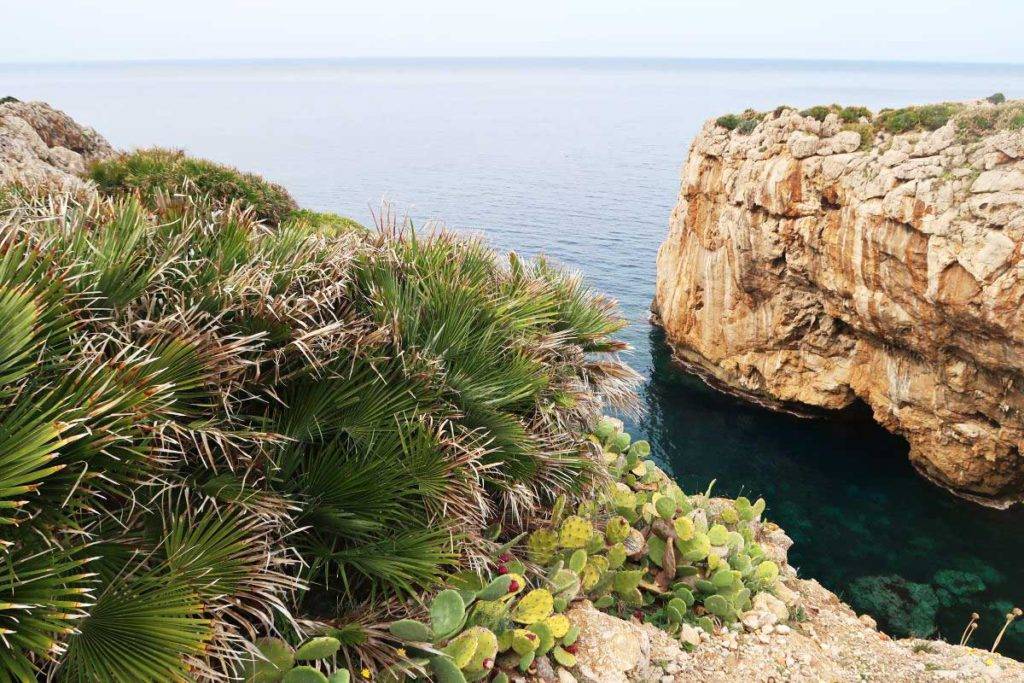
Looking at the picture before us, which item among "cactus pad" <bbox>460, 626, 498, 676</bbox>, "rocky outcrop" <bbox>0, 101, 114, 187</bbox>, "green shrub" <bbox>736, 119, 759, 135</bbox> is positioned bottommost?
"cactus pad" <bbox>460, 626, 498, 676</bbox>

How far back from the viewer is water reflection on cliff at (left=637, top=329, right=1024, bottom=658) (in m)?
15.9

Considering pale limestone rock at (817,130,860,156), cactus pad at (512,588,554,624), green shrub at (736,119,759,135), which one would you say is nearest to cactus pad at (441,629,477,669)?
cactus pad at (512,588,554,624)

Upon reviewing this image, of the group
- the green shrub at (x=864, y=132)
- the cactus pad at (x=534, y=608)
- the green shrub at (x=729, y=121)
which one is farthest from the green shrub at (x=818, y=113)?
the cactus pad at (x=534, y=608)

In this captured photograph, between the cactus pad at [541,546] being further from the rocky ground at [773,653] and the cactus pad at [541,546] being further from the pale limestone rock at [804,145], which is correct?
the pale limestone rock at [804,145]

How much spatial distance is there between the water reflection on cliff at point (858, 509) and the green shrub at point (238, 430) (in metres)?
13.7

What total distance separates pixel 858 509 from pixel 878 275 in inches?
280

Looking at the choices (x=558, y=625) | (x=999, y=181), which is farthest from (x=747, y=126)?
(x=558, y=625)

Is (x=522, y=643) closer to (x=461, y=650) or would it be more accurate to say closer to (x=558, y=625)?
(x=558, y=625)

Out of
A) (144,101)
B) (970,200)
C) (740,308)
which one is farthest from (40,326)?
(144,101)

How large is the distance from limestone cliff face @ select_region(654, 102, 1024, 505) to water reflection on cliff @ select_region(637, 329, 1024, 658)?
1.34 meters

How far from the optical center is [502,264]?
7.86 meters

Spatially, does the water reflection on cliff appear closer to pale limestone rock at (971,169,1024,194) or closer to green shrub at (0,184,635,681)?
pale limestone rock at (971,169,1024,194)

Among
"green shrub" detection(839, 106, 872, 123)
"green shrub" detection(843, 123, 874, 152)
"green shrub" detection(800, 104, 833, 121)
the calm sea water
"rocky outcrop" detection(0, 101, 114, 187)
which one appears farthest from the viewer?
"green shrub" detection(800, 104, 833, 121)

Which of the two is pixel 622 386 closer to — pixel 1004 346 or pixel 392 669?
pixel 392 669
